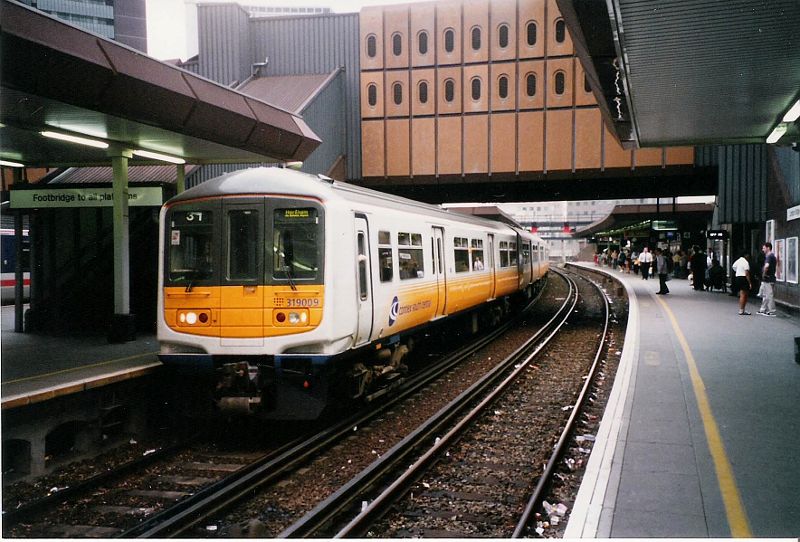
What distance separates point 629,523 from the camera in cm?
456

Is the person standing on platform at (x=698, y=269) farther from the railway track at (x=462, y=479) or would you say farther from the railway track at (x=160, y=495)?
the railway track at (x=160, y=495)

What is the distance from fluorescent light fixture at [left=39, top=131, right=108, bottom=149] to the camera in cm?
912

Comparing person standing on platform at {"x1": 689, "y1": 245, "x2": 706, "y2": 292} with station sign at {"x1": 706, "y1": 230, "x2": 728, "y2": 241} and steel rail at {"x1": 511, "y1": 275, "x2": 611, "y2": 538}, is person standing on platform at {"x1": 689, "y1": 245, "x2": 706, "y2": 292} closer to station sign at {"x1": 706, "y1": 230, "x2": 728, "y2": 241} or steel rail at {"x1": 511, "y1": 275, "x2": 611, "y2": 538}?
station sign at {"x1": 706, "y1": 230, "x2": 728, "y2": 241}

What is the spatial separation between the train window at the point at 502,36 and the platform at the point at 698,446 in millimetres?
11796

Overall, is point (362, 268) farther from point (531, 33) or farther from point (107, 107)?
point (531, 33)

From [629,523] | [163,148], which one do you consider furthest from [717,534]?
[163,148]

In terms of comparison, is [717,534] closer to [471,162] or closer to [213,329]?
[213,329]

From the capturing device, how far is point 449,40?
20766 mm

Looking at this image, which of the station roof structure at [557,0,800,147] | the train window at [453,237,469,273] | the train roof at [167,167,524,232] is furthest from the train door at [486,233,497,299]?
the train roof at [167,167,524,232]

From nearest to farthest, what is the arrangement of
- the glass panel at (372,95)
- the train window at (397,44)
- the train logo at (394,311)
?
the train logo at (394,311) → the train window at (397,44) → the glass panel at (372,95)

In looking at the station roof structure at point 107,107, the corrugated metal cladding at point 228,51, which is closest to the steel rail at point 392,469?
the station roof structure at point 107,107

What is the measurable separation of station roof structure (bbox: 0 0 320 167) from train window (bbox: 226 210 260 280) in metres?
2.33

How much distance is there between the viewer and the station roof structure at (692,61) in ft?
→ 20.9

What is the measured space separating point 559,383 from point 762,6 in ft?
21.0
